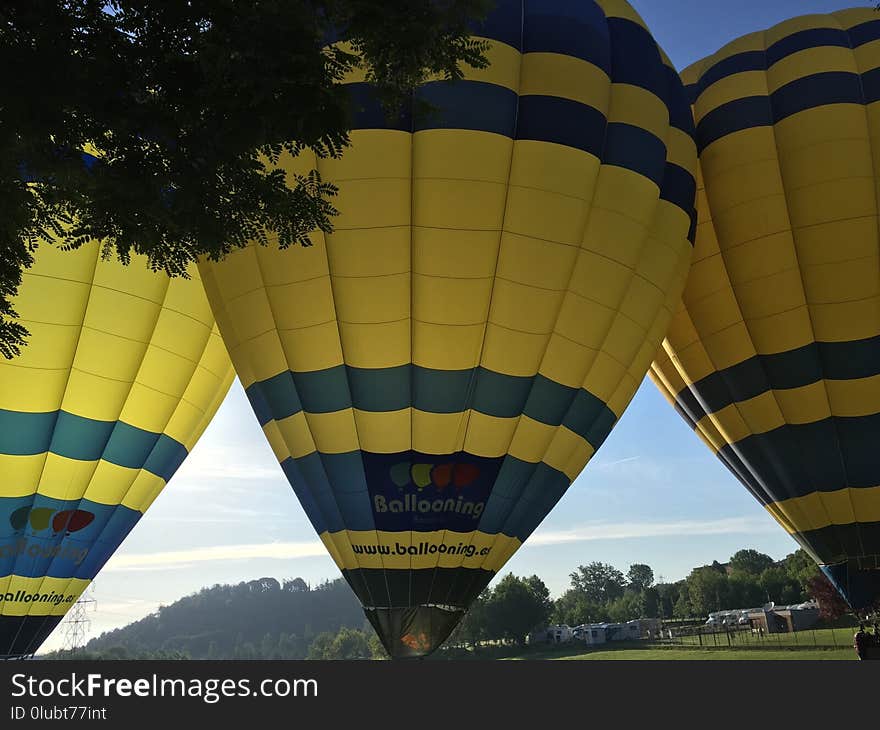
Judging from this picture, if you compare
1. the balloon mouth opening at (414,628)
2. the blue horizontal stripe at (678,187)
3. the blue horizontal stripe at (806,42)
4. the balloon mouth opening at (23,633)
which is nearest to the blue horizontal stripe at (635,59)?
the blue horizontal stripe at (678,187)

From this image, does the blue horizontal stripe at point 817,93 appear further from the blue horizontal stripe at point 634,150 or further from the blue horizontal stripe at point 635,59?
the blue horizontal stripe at point 634,150

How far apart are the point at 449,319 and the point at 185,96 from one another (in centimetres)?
448

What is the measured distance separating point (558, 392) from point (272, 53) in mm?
5608

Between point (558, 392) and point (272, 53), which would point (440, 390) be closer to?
point (558, 392)

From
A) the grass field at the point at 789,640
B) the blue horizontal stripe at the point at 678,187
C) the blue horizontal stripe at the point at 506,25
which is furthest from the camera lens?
the grass field at the point at 789,640

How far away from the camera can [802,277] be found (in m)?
10.8

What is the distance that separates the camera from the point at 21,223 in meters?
4.19

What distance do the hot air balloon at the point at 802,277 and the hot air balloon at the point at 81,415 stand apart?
800cm

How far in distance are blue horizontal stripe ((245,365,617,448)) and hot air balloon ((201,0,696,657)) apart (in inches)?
0.7

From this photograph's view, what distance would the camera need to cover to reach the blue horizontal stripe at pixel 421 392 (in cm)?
820

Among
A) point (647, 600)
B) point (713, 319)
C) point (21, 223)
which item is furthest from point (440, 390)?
point (647, 600)

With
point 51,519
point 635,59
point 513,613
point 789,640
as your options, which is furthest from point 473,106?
point 513,613

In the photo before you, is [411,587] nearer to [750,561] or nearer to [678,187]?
[678,187]
